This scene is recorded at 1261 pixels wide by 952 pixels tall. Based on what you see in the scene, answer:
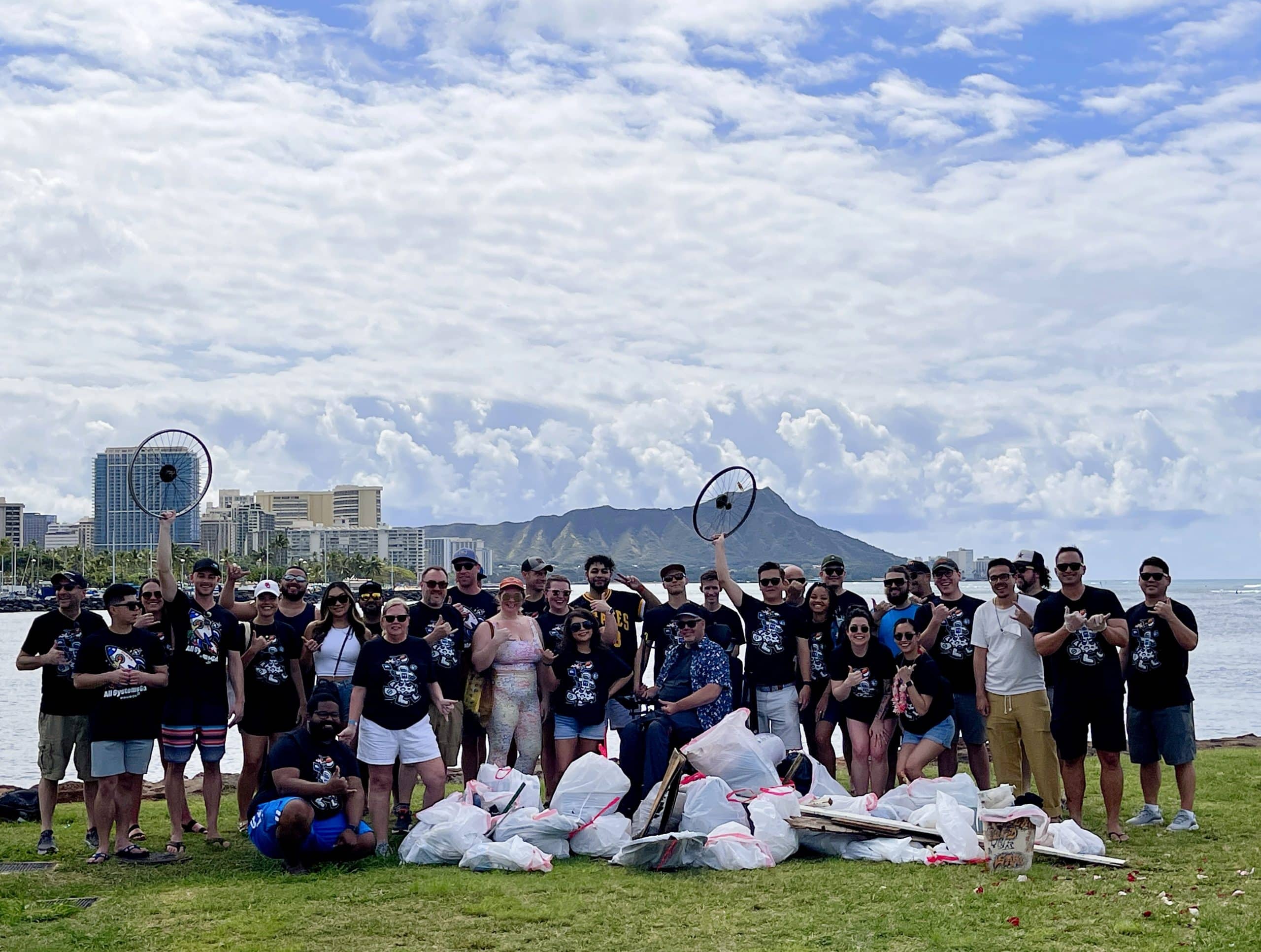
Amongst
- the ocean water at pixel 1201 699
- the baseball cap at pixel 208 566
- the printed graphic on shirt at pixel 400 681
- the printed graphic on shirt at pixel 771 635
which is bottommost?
the ocean water at pixel 1201 699

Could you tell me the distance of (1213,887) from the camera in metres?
6.79

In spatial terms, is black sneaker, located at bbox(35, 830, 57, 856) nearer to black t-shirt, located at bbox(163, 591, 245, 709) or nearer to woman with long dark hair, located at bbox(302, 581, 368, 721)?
black t-shirt, located at bbox(163, 591, 245, 709)

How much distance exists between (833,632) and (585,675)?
6.71ft

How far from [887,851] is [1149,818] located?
2.50 m


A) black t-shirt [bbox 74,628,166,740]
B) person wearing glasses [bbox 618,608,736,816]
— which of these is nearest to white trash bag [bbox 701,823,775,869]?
person wearing glasses [bbox 618,608,736,816]

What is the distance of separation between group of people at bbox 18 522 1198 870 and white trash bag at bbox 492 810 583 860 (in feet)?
2.09

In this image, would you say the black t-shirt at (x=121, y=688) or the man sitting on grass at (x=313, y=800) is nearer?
the man sitting on grass at (x=313, y=800)

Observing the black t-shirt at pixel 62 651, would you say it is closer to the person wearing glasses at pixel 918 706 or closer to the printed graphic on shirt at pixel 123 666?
the printed graphic on shirt at pixel 123 666

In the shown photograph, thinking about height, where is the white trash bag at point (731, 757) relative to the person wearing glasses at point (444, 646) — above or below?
below

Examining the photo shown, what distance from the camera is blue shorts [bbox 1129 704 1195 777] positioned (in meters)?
8.79

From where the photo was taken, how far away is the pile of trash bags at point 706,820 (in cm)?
791

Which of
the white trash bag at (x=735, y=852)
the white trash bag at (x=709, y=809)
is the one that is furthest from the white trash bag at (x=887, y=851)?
the white trash bag at (x=709, y=809)

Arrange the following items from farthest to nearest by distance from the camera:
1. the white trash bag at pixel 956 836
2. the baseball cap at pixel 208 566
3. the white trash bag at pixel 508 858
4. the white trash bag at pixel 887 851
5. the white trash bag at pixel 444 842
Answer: the baseball cap at pixel 208 566, the white trash bag at pixel 444 842, the white trash bag at pixel 508 858, the white trash bag at pixel 887 851, the white trash bag at pixel 956 836

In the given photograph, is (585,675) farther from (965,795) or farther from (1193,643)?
(1193,643)
